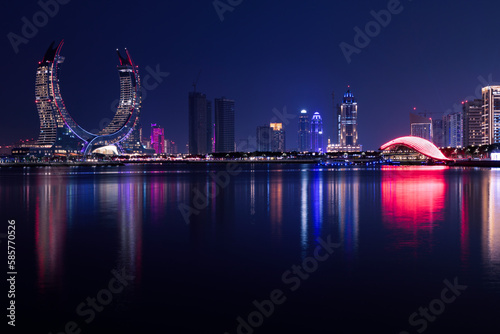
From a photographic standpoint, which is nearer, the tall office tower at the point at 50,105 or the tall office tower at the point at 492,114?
the tall office tower at the point at 50,105

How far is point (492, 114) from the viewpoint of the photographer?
184875 millimetres

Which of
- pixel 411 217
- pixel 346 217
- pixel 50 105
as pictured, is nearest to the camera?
pixel 411 217

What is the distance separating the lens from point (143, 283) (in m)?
11.1

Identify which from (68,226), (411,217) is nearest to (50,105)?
(68,226)

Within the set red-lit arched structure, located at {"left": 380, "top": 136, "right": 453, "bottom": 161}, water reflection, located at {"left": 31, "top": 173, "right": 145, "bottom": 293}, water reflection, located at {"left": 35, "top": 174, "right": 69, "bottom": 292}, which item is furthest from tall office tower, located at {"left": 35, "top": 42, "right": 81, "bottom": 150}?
water reflection, located at {"left": 35, "top": 174, "right": 69, "bottom": 292}

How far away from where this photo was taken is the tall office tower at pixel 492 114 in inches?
7249

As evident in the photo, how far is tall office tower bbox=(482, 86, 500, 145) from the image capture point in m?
184

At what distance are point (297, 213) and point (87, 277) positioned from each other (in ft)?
45.9

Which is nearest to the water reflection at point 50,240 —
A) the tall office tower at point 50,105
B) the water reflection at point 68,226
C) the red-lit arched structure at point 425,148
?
the water reflection at point 68,226

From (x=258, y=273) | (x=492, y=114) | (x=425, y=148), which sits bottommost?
(x=258, y=273)

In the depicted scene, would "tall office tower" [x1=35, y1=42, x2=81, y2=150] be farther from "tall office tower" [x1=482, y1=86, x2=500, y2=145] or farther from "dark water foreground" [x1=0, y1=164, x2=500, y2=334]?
"dark water foreground" [x1=0, y1=164, x2=500, y2=334]

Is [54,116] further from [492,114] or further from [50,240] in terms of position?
[50,240]

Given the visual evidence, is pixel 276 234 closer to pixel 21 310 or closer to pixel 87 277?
pixel 87 277

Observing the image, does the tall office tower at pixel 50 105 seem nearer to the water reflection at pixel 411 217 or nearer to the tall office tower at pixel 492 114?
the tall office tower at pixel 492 114
